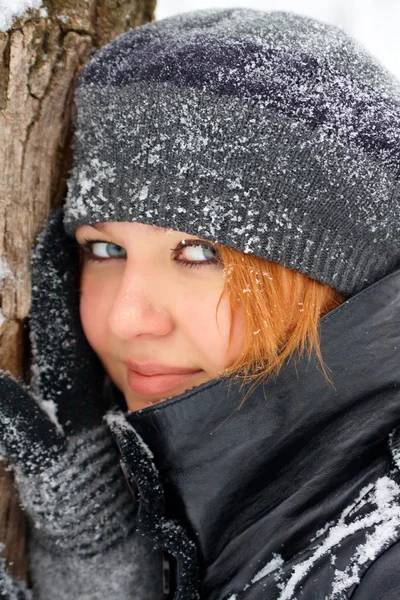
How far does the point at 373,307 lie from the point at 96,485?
0.91 m

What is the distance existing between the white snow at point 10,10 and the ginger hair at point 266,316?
2.43 feet

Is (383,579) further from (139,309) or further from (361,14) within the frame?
(361,14)

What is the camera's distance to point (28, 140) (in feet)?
4.59

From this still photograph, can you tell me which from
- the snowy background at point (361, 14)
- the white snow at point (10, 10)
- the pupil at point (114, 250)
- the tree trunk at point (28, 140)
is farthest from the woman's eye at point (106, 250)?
the snowy background at point (361, 14)

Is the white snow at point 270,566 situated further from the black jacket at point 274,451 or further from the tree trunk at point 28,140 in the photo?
the tree trunk at point 28,140

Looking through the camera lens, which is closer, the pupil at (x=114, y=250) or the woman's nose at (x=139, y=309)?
the woman's nose at (x=139, y=309)

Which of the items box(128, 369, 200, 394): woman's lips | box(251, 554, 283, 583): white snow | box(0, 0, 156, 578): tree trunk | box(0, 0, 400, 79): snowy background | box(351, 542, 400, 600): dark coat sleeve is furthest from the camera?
box(0, 0, 400, 79): snowy background

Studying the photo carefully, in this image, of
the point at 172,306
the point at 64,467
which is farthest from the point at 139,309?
the point at 64,467

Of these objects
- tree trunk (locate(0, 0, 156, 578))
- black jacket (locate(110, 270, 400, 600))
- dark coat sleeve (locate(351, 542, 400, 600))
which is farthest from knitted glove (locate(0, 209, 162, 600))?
dark coat sleeve (locate(351, 542, 400, 600))

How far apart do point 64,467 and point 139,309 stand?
0.50 metres

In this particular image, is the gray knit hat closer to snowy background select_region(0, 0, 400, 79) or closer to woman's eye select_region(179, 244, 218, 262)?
woman's eye select_region(179, 244, 218, 262)

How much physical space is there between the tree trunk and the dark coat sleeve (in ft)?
3.13

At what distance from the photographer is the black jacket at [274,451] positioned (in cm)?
129

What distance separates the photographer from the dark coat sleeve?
1073 millimetres
